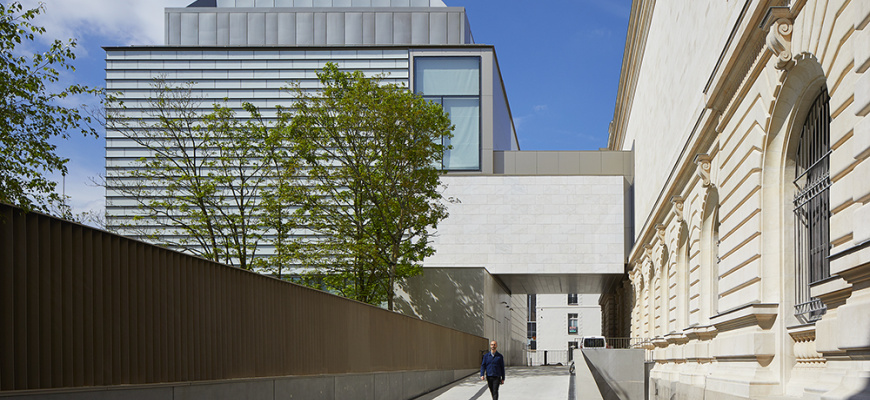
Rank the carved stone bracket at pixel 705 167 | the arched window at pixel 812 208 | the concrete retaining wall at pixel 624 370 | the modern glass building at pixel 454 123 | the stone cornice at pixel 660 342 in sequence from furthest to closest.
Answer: the modern glass building at pixel 454 123, the concrete retaining wall at pixel 624 370, the stone cornice at pixel 660 342, the carved stone bracket at pixel 705 167, the arched window at pixel 812 208

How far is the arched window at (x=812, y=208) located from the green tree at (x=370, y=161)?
20.6m

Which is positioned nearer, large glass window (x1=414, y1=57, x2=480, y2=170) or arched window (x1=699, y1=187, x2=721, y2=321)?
arched window (x1=699, y1=187, x2=721, y2=321)

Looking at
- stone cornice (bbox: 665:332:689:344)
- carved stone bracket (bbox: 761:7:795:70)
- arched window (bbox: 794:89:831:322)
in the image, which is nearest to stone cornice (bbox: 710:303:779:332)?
arched window (bbox: 794:89:831:322)

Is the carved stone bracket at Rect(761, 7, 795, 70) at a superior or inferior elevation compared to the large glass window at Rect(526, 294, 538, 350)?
superior

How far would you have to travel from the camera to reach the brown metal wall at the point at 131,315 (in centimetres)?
777

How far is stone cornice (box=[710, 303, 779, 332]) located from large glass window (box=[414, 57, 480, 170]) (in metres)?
30.1

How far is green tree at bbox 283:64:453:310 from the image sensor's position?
106 ft

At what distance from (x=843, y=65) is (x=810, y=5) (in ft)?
5.61

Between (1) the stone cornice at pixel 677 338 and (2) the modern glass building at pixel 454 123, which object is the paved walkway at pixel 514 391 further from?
(2) the modern glass building at pixel 454 123

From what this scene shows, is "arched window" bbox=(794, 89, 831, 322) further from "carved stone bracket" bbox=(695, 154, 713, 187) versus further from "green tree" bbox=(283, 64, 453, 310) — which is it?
"green tree" bbox=(283, 64, 453, 310)

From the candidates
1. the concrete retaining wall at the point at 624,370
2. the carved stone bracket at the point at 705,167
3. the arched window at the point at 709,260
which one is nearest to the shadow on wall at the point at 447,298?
the concrete retaining wall at the point at 624,370

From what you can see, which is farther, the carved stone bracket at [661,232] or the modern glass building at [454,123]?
the modern glass building at [454,123]

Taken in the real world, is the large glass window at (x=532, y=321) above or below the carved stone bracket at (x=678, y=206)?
below

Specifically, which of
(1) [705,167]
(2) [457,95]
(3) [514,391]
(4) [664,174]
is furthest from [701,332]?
(2) [457,95]
